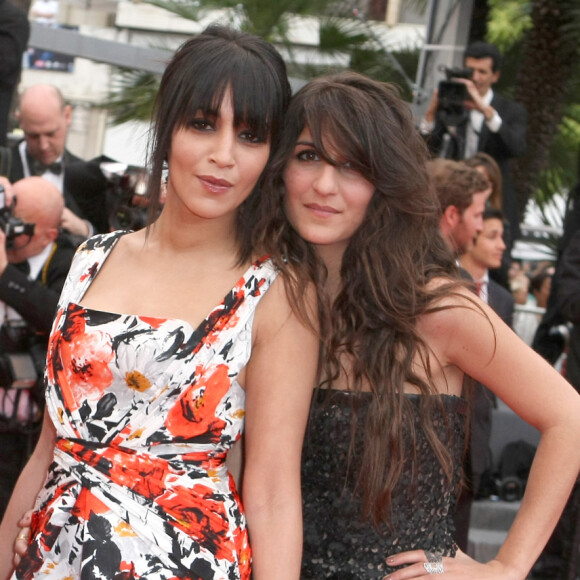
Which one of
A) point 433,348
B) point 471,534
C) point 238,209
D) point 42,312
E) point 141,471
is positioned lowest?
point 471,534

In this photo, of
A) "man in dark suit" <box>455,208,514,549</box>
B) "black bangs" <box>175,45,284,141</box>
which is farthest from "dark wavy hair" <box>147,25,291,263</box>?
"man in dark suit" <box>455,208,514,549</box>

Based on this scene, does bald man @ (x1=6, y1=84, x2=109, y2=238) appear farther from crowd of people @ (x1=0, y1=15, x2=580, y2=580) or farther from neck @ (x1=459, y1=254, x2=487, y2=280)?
crowd of people @ (x1=0, y1=15, x2=580, y2=580)

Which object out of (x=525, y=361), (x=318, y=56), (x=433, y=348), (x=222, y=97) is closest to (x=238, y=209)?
(x=222, y=97)

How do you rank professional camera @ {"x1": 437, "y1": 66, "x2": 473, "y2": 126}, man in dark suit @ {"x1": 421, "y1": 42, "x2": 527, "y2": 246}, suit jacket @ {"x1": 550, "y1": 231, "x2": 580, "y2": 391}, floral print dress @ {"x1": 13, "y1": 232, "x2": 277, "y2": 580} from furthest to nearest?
man in dark suit @ {"x1": 421, "y1": 42, "x2": 527, "y2": 246} < professional camera @ {"x1": 437, "y1": 66, "x2": 473, "y2": 126} < suit jacket @ {"x1": 550, "y1": 231, "x2": 580, "y2": 391} < floral print dress @ {"x1": 13, "y1": 232, "x2": 277, "y2": 580}

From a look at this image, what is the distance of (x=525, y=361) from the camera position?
2387 millimetres

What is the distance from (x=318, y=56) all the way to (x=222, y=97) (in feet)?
24.7

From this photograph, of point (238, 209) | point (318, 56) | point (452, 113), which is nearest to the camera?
point (238, 209)

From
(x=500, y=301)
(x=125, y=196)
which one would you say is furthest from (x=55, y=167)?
(x=500, y=301)

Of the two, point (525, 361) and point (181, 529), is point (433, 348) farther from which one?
point (181, 529)

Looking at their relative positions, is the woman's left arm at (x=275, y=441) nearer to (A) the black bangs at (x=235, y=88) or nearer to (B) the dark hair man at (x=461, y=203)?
(A) the black bangs at (x=235, y=88)

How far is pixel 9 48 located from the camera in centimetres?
462

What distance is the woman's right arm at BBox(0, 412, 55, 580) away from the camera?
2398 millimetres

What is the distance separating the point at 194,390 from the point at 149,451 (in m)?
0.16

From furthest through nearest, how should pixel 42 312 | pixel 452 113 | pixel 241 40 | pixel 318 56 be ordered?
pixel 318 56 < pixel 452 113 < pixel 42 312 < pixel 241 40
